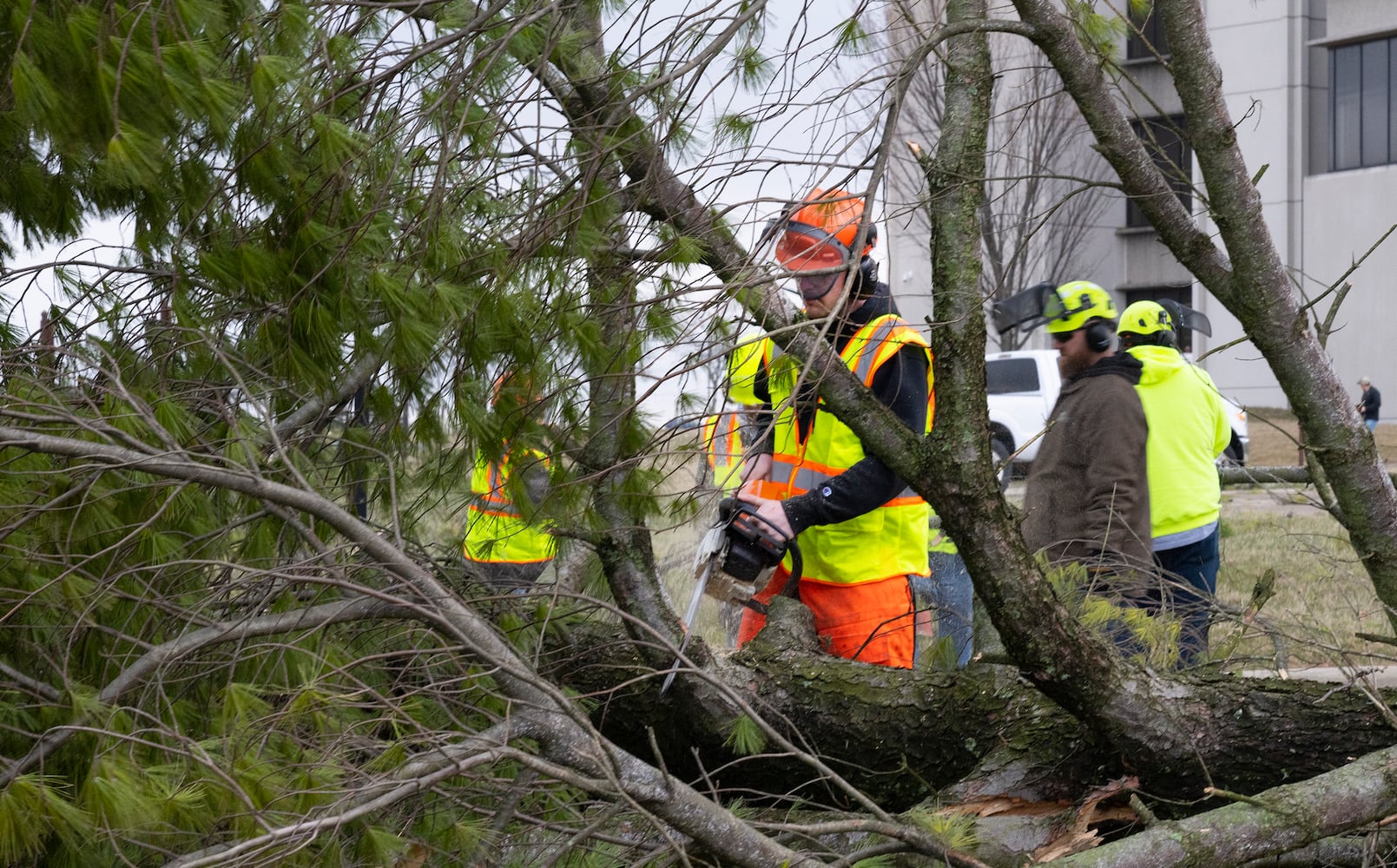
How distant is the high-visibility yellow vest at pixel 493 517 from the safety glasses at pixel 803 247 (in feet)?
2.38

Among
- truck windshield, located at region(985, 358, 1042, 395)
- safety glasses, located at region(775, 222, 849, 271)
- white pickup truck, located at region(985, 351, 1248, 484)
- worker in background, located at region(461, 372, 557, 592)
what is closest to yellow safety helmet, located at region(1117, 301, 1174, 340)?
→ safety glasses, located at region(775, 222, 849, 271)

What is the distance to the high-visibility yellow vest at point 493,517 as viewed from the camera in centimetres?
Answer: 268

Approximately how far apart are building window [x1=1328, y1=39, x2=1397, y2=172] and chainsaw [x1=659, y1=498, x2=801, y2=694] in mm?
20326

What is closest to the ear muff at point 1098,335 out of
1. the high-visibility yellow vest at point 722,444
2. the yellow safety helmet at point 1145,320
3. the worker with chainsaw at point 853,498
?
the yellow safety helmet at point 1145,320

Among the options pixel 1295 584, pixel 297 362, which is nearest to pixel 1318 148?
pixel 1295 584

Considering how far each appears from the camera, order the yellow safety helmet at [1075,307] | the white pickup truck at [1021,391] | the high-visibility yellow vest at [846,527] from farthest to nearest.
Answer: the white pickup truck at [1021,391] → the yellow safety helmet at [1075,307] → the high-visibility yellow vest at [846,527]

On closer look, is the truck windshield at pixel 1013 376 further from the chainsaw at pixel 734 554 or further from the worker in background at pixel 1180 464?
the chainsaw at pixel 734 554

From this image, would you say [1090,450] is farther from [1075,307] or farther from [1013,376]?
[1013,376]

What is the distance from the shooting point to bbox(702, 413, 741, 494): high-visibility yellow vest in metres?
2.21

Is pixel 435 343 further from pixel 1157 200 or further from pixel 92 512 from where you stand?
pixel 1157 200

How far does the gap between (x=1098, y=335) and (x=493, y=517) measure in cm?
245

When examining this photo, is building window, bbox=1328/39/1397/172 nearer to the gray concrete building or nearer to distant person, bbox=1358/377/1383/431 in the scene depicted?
the gray concrete building

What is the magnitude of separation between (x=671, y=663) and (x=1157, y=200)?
1.88 m

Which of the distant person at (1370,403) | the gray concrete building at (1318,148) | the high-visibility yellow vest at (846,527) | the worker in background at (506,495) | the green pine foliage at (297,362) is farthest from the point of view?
the gray concrete building at (1318,148)
